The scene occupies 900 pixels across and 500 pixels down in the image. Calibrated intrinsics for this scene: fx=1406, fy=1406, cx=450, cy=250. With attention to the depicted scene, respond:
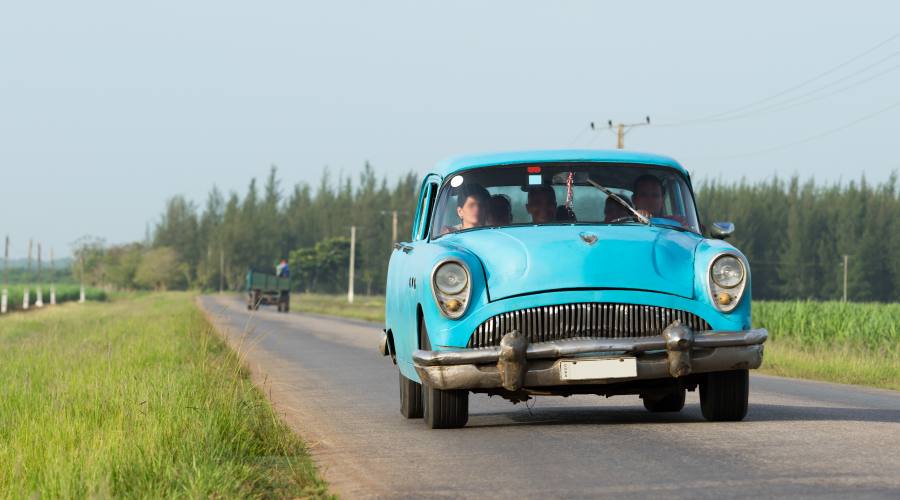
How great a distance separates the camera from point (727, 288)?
908 centimetres

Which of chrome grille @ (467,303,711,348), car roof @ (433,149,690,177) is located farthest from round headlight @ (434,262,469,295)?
car roof @ (433,149,690,177)

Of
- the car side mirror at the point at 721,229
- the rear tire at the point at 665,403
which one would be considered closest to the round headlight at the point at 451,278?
the car side mirror at the point at 721,229

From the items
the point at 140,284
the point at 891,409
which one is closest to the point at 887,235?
the point at 140,284

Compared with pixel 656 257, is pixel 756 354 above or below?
below

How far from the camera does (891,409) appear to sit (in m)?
12.0

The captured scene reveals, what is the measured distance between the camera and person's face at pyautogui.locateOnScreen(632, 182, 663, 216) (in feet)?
33.8

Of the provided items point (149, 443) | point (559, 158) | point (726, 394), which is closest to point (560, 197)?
point (559, 158)

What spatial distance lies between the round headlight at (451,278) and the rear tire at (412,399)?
1.93 metres

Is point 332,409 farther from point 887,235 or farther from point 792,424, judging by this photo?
point 887,235

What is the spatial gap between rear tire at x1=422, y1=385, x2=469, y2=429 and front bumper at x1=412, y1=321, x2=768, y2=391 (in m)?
0.61

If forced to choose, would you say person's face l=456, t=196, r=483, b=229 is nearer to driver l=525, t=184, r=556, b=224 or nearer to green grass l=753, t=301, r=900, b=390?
driver l=525, t=184, r=556, b=224

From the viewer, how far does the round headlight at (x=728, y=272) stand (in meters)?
9.06

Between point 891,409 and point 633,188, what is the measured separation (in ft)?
11.2

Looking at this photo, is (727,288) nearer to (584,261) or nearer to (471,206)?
(584,261)
